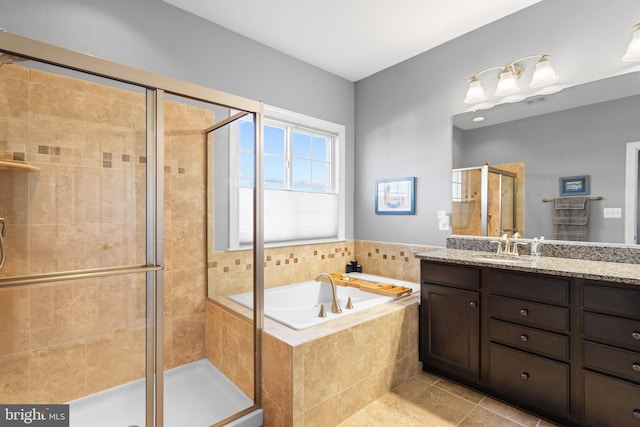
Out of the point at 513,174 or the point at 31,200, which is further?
the point at 513,174

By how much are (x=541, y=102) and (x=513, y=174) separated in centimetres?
55

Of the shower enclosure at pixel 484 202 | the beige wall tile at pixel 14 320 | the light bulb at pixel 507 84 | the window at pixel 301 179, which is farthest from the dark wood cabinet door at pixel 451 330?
the beige wall tile at pixel 14 320

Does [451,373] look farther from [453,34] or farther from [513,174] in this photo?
[453,34]

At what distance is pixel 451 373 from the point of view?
2.23 meters

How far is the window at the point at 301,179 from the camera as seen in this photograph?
2934mm

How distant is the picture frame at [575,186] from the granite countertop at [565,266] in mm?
456

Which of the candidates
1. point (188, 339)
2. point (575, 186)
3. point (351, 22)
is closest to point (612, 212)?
point (575, 186)

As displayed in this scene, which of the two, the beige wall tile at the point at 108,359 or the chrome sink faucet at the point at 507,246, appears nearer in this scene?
the beige wall tile at the point at 108,359

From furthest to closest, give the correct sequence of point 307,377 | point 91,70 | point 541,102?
1. point 541,102
2. point 307,377
3. point 91,70

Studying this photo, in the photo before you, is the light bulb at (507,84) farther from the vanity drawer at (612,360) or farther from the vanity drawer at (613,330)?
the vanity drawer at (612,360)

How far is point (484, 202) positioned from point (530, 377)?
50.4 inches

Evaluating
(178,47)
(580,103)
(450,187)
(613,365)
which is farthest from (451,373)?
(178,47)

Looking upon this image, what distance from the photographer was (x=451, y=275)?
220cm

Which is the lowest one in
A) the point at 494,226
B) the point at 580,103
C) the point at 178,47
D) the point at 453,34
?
the point at 494,226
